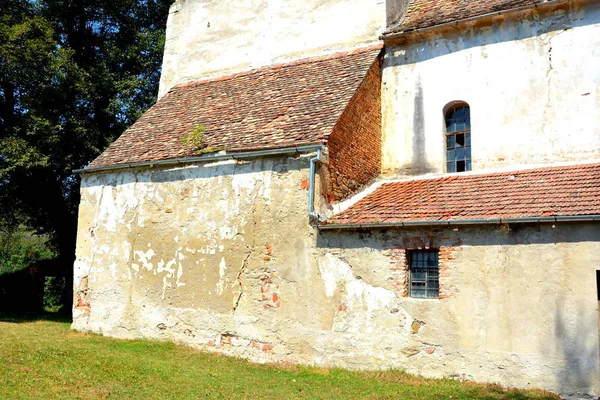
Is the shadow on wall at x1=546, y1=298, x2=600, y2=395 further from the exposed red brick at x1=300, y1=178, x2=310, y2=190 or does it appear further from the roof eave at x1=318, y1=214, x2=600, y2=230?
the exposed red brick at x1=300, y1=178, x2=310, y2=190

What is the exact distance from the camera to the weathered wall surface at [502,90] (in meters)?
10.9

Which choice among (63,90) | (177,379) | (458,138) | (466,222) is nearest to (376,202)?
(466,222)

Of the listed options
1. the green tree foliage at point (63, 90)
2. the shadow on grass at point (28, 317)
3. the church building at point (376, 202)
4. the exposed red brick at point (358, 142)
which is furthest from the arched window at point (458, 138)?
the shadow on grass at point (28, 317)

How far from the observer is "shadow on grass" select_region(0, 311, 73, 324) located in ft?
55.1

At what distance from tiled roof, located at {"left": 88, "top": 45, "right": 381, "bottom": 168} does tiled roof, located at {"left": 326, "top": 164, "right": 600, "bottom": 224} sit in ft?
5.91

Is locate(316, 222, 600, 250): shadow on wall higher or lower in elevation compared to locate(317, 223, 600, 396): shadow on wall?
higher

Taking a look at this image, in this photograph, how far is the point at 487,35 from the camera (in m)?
12.1

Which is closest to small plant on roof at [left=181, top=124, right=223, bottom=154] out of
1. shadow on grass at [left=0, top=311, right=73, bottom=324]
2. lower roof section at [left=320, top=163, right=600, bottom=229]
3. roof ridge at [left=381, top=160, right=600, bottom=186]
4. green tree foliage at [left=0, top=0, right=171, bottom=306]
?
lower roof section at [left=320, top=163, right=600, bottom=229]

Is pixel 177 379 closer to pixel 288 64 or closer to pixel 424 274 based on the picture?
pixel 424 274

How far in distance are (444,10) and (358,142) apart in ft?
13.0

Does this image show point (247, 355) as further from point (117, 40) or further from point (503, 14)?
point (117, 40)

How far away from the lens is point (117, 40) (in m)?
20.0

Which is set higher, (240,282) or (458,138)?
(458,138)

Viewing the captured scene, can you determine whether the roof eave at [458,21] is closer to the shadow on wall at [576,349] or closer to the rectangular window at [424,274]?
the rectangular window at [424,274]
